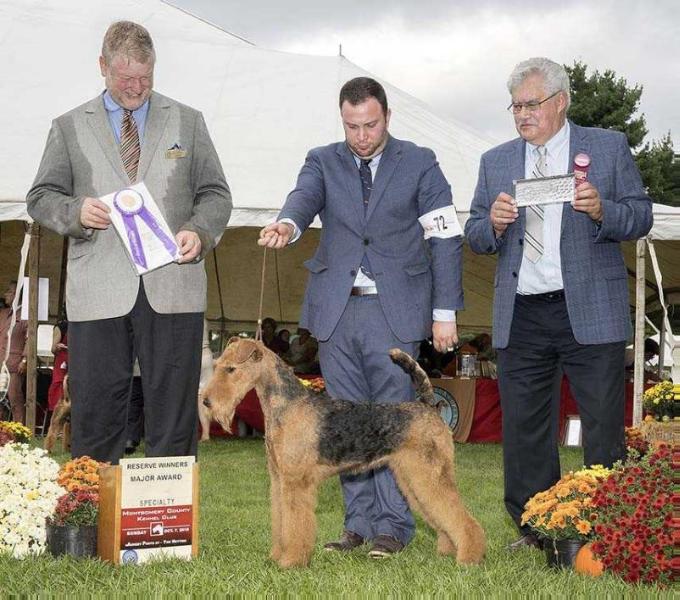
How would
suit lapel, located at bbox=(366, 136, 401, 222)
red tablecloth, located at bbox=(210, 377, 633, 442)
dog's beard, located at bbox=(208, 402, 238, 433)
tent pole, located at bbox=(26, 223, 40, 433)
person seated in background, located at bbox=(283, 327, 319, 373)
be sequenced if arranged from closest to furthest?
dog's beard, located at bbox=(208, 402, 238, 433) < suit lapel, located at bbox=(366, 136, 401, 222) < tent pole, located at bbox=(26, 223, 40, 433) < red tablecloth, located at bbox=(210, 377, 633, 442) < person seated in background, located at bbox=(283, 327, 319, 373)

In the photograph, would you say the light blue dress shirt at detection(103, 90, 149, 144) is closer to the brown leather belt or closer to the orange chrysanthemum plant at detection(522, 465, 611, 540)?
the brown leather belt

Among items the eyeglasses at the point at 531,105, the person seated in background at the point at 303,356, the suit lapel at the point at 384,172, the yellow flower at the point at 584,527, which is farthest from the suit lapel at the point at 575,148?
the person seated in background at the point at 303,356

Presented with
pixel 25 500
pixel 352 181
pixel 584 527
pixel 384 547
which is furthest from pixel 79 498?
pixel 584 527

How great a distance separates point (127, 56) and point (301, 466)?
1.85m

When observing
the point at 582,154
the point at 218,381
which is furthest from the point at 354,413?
the point at 582,154

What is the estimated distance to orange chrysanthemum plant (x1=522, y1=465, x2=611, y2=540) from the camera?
12.7 ft

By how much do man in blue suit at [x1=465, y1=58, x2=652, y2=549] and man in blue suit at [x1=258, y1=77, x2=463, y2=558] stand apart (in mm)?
266

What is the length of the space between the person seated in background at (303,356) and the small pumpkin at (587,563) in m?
9.04

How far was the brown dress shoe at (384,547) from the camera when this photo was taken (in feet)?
13.7

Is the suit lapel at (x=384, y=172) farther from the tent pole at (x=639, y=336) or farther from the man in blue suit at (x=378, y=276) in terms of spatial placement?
the tent pole at (x=639, y=336)

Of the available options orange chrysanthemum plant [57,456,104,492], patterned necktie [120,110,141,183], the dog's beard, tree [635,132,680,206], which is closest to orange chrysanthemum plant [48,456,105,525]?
orange chrysanthemum plant [57,456,104,492]

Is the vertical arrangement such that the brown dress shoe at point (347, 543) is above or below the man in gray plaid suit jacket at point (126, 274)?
below

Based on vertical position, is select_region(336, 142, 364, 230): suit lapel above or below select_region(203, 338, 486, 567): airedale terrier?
above

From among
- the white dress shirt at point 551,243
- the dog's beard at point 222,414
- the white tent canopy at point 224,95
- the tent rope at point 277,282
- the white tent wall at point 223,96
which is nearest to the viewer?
the dog's beard at point 222,414
